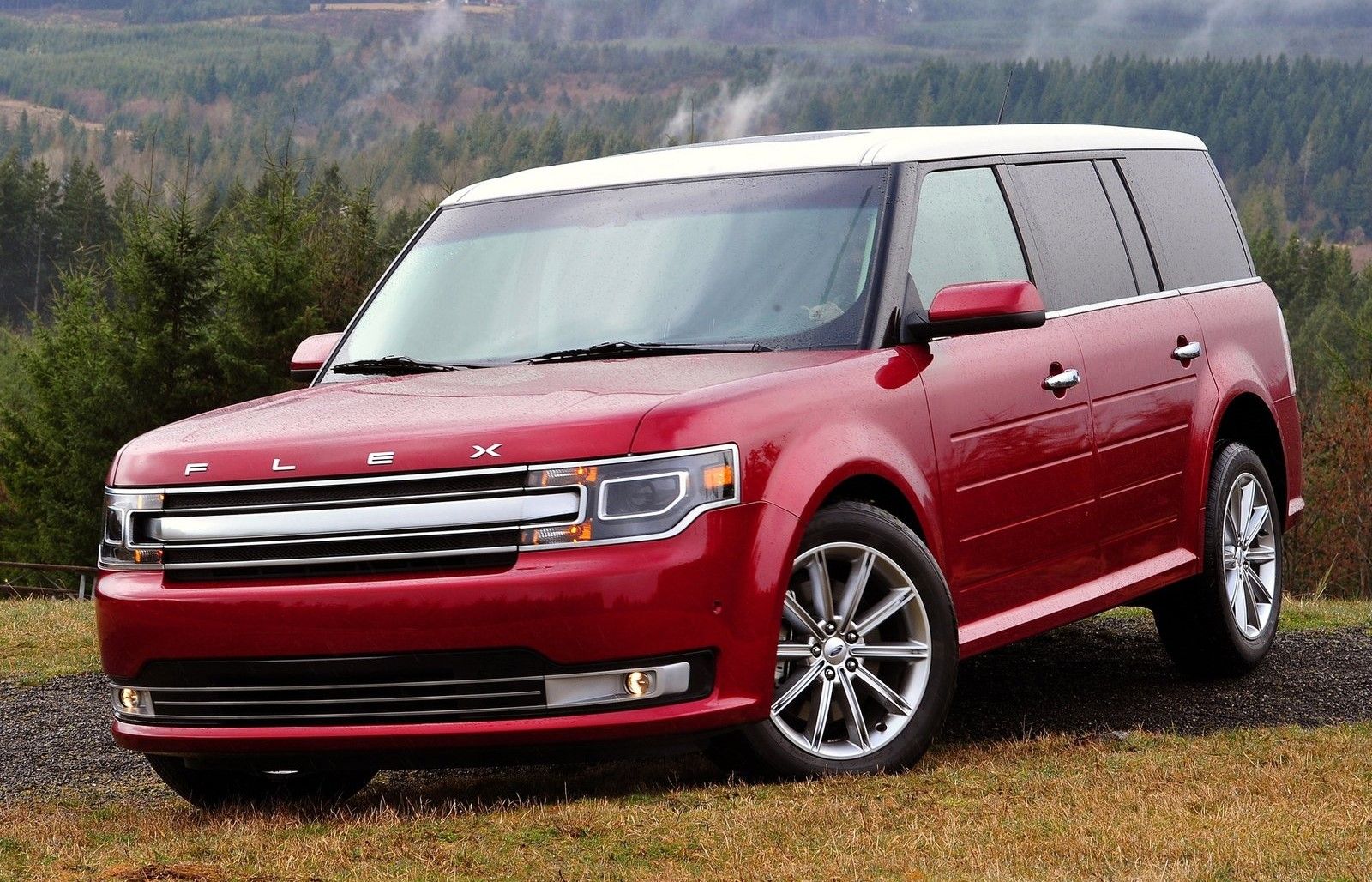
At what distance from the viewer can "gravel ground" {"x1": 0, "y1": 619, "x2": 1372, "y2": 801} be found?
21.7ft

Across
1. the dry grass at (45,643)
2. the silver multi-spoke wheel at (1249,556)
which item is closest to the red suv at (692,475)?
the silver multi-spoke wheel at (1249,556)

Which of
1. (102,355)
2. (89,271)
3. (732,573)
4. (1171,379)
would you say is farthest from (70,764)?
(89,271)

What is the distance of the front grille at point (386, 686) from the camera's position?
15.1ft

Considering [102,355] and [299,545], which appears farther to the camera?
[102,355]

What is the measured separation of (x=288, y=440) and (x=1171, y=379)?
366 cm

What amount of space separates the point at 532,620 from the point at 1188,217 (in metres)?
4.30

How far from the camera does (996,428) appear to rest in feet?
19.2

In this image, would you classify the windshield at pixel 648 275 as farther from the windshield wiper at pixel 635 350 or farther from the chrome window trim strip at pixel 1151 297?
the chrome window trim strip at pixel 1151 297

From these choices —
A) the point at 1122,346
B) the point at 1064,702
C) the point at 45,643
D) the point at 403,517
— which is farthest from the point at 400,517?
the point at 45,643

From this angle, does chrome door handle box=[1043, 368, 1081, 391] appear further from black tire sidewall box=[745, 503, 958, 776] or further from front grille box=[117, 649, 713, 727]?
front grille box=[117, 649, 713, 727]

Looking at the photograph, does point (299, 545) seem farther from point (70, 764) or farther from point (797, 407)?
point (70, 764)

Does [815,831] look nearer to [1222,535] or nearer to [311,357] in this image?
[311,357]

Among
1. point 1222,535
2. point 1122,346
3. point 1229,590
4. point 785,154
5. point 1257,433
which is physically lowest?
point 1229,590

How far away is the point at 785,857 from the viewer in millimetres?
4055
